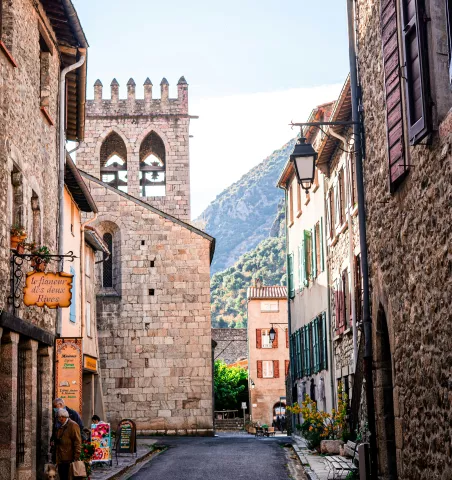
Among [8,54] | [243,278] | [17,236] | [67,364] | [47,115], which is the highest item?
[243,278]

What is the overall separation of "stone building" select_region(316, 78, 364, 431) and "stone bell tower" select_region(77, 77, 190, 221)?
1837 cm

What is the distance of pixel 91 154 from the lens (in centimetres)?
4300

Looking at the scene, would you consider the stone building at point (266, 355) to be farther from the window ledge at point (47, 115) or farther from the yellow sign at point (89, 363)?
the window ledge at point (47, 115)

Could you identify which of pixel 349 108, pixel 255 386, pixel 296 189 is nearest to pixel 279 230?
pixel 255 386

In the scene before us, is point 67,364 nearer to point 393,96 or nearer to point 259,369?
point 393,96

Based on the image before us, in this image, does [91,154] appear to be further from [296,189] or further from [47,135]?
[47,135]

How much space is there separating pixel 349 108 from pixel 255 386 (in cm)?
4788

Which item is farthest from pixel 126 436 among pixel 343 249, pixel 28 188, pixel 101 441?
pixel 28 188

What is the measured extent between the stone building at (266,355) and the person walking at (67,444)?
52.0 m

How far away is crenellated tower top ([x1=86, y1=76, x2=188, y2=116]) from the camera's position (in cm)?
4366

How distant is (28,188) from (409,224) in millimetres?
6625

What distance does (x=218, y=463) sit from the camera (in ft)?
61.3

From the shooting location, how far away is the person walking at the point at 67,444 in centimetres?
1223

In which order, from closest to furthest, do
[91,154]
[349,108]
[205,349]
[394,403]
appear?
[394,403] → [349,108] → [205,349] → [91,154]
